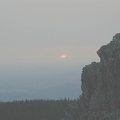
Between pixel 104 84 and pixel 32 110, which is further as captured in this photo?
pixel 32 110

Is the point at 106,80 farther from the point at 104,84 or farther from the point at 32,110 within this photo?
the point at 32,110

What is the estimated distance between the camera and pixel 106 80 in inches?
1017

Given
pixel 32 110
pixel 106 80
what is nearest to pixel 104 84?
pixel 106 80

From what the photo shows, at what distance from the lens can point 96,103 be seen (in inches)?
1002

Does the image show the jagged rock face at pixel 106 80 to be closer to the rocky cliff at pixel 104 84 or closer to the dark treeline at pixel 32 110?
the rocky cliff at pixel 104 84

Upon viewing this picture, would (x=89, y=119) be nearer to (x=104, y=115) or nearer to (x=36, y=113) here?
(x=104, y=115)

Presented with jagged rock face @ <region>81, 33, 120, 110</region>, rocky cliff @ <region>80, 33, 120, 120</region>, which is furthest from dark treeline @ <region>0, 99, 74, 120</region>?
jagged rock face @ <region>81, 33, 120, 110</region>

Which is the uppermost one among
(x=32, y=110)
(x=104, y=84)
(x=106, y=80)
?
(x=32, y=110)

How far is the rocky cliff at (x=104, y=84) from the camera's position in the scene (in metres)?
24.6

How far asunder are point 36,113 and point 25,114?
13.0ft

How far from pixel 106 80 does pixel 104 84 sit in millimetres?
278

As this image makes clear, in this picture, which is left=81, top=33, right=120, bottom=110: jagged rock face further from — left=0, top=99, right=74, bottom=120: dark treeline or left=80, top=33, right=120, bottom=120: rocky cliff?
left=0, top=99, right=74, bottom=120: dark treeline

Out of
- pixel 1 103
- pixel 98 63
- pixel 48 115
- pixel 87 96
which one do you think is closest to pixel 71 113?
pixel 87 96

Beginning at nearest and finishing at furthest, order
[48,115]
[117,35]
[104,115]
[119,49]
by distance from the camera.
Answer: [104,115] → [119,49] → [117,35] → [48,115]
